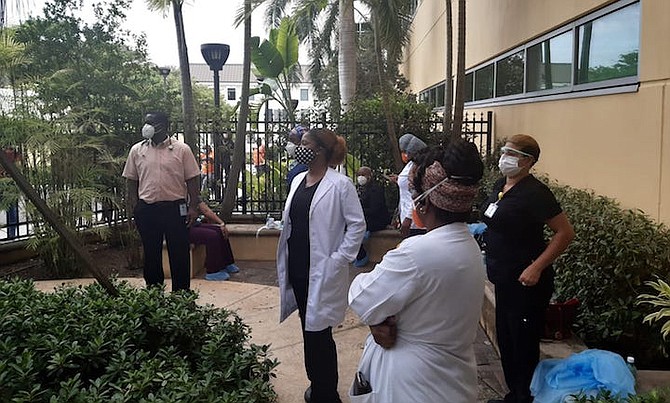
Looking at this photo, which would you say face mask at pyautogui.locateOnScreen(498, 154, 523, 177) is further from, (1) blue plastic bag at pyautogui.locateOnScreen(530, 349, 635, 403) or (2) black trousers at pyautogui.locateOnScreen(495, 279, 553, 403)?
(1) blue plastic bag at pyautogui.locateOnScreen(530, 349, 635, 403)

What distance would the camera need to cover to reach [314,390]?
3.89m

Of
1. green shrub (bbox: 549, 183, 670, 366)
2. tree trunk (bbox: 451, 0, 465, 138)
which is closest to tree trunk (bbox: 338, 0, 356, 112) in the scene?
tree trunk (bbox: 451, 0, 465, 138)

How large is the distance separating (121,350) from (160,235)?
8.45 ft

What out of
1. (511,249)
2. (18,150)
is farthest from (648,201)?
(18,150)

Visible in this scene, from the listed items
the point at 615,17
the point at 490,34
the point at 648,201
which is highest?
the point at 490,34

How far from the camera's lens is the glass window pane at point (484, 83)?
38.5ft

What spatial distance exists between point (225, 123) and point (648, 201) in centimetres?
700

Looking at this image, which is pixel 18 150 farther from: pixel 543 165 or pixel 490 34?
pixel 490 34

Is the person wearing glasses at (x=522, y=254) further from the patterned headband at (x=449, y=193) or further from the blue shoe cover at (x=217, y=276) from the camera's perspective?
the blue shoe cover at (x=217, y=276)

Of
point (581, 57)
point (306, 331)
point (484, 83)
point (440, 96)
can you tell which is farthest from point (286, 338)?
point (440, 96)

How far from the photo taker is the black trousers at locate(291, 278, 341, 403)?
379 centimetres

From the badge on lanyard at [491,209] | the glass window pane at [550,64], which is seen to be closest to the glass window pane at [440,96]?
the glass window pane at [550,64]

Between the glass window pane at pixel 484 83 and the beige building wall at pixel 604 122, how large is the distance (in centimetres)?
102

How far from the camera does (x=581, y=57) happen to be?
267 inches
